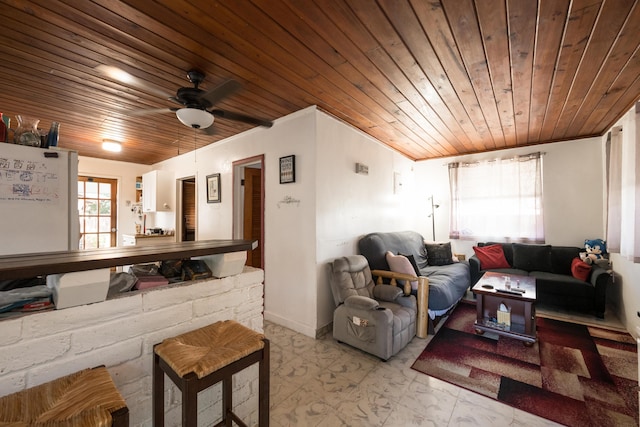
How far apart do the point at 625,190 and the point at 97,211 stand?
24.5 feet

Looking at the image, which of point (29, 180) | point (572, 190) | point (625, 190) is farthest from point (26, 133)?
point (572, 190)

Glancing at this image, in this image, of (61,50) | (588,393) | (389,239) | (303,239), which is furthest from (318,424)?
(61,50)

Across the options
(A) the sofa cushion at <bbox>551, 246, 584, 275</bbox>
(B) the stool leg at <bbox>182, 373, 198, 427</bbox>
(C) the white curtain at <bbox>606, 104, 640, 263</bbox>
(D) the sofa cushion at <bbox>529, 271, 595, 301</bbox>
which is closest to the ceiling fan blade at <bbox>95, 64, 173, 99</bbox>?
(B) the stool leg at <bbox>182, 373, 198, 427</bbox>

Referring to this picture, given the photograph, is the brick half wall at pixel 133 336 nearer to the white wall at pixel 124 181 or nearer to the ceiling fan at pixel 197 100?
the ceiling fan at pixel 197 100

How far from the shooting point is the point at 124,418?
2.35ft

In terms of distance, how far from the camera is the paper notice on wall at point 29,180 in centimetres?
160

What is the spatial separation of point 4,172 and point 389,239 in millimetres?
3393

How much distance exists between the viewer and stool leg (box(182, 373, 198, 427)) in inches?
34.7

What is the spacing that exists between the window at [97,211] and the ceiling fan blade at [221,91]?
447cm

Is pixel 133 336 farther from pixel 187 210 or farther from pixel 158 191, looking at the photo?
pixel 158 191

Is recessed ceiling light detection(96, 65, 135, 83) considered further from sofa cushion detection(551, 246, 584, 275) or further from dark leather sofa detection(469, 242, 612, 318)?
sofa cushion detection(551, 246, 584, 275)

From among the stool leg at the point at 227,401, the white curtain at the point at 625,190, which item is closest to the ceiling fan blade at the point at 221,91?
the stool leg at the point at 227,401

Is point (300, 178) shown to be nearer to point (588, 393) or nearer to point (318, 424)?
point (318, 424)

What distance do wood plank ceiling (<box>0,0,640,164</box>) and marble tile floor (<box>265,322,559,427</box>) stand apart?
2.24 m
